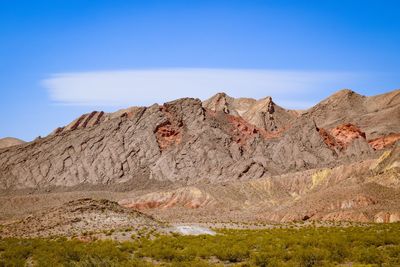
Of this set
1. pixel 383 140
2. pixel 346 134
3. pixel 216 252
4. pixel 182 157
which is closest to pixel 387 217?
pixel 216 252

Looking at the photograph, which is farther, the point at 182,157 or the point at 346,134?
the point at 346,134

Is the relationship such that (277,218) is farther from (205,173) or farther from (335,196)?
(205,173)

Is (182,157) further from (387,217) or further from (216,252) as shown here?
(216,252)

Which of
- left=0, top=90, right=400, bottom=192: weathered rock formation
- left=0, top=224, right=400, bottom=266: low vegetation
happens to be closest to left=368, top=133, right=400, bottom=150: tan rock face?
left=0, top=90, right=400, bottom=192: weathered rock formation

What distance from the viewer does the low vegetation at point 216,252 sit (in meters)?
25.6

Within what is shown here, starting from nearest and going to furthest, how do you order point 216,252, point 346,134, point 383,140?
1. point 216,252
2. point 346,134
3. point 383,140

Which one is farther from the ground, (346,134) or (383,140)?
(346,134)

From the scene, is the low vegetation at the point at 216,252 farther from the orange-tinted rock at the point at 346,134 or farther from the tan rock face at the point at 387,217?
the orange-tinted rock at the point at 346,134

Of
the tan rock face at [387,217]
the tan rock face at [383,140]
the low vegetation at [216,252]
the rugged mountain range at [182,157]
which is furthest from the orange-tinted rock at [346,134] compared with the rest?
the low vegetation at [216,252]

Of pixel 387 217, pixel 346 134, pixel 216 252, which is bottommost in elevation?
pixel 387 217

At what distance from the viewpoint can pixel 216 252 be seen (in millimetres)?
29453

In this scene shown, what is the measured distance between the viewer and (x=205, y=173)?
11338 centimetres

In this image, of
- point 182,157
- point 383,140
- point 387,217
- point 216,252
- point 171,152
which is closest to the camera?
point 216,252

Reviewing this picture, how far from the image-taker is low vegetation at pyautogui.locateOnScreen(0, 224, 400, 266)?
2564cm
